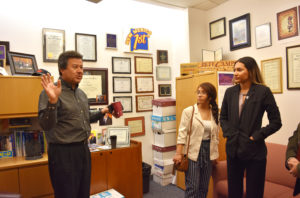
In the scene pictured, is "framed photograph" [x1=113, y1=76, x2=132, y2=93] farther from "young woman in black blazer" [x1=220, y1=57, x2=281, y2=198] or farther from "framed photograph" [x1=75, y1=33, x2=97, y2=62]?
"young woman in black blazer" [x1=220, y1=57, x2=281, y2=198]

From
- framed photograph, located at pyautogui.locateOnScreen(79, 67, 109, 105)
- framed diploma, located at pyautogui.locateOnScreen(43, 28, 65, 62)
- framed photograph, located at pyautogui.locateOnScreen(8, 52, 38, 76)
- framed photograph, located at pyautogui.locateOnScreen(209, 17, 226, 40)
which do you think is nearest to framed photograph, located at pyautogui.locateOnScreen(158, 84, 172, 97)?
framed photograph, located at pyautogui.locateOnScreen(79, 67, 109, 105)

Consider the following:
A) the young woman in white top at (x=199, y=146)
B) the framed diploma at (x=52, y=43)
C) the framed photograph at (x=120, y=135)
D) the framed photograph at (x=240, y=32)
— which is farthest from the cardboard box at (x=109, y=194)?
the framed photograph at (x=240, y=32)

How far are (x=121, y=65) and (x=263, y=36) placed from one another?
1997 mm

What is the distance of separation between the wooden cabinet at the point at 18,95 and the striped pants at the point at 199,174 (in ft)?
5.38

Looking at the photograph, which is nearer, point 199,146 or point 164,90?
point 199,146

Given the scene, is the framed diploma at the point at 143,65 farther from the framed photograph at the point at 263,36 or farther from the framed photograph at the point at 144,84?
the framed photograph at the point at 263,36

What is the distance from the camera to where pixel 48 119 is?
1463 mm

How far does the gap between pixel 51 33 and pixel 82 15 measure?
0.51 m

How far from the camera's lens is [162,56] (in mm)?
3807

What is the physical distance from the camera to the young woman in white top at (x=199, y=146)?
2016 mm

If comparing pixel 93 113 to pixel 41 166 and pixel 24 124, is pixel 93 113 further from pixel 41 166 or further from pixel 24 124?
pixel 24 124

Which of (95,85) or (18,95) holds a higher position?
(95,85)

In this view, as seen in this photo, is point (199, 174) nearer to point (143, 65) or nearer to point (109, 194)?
point (109, 194)

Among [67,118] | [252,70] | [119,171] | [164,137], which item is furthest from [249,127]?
[164,137]
